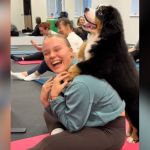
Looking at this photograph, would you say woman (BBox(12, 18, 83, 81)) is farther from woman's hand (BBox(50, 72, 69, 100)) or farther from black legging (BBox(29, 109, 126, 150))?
black legging (BBox(29, 109, 126, 150))

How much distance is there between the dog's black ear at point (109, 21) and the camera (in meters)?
1.73

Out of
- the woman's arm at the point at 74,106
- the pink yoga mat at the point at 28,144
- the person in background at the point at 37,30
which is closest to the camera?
the woman's arm at the point at 74,106

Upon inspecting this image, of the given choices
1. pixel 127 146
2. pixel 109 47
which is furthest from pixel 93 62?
pixel 127 146

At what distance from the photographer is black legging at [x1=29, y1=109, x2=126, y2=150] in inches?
66.7

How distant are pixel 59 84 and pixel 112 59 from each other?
1.12ft

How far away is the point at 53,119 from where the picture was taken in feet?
6.96

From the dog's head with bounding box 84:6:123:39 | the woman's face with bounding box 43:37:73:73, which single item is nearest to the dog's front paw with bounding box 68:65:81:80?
the woman's face with bounding box 43:37:73:73

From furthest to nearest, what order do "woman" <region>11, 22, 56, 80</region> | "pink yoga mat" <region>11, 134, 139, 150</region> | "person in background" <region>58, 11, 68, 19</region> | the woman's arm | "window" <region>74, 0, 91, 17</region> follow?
"window" <region>74, 0, 91, 17</region> → "person in background" <region>58, 11, 68, 19</region> → "woman" <region>11, 22, 56, 80</region> → "pink yoga mat" <region>11, 134, 139, 150</region> → the woman's arm

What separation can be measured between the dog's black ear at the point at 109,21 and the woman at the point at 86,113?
10.9 inches

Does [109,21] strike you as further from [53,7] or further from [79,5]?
[79,5]

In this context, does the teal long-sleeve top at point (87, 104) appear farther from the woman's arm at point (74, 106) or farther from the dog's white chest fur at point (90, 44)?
the dog's white chest fur at point (90, 44)

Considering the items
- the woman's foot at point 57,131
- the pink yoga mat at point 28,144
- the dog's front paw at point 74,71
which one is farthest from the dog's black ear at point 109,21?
the pink yoga mat at point 28,144

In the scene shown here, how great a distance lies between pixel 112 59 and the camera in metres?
1.73

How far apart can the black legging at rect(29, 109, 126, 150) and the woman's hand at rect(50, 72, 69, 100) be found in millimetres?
235
